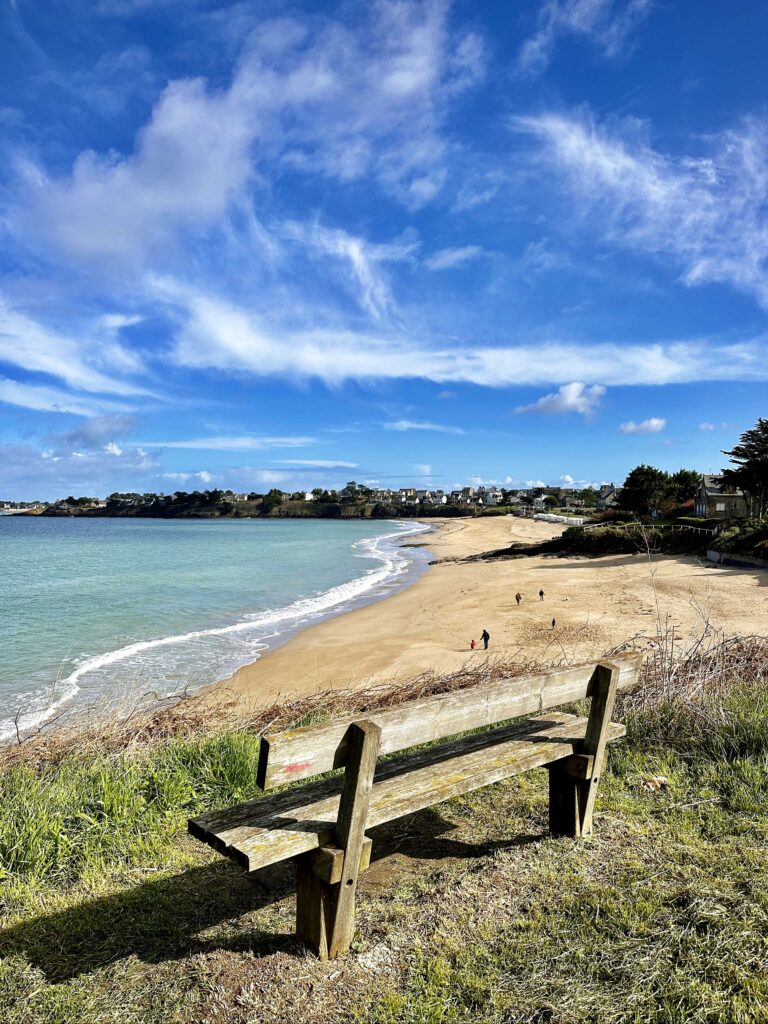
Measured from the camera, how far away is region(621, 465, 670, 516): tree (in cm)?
7219

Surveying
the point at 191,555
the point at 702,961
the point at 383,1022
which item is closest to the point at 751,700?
the point at 702,961

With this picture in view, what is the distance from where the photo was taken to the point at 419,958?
2953 mm

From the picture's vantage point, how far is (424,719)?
3.17m

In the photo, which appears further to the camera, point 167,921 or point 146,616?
point 146,616

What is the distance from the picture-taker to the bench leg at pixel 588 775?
4074 millimetres

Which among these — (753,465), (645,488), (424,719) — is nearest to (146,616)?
(424,719)

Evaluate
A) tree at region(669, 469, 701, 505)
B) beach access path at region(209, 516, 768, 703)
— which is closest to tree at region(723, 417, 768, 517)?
beach access path at region(209, 516, 768, 703)

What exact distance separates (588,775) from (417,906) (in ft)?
4.62

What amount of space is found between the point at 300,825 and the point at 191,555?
2103 inches

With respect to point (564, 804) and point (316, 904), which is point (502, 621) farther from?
point (316, 904)

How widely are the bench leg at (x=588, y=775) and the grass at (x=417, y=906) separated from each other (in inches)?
5.6

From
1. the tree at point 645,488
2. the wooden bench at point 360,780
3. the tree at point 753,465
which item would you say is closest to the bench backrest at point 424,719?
the wooden bench at point 360,780

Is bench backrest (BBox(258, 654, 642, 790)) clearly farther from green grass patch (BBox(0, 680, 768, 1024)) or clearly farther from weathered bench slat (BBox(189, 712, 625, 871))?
green grass patch (BBox(0, 680, 768, 1024))

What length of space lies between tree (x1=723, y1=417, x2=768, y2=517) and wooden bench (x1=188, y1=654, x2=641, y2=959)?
→ 48.1m
